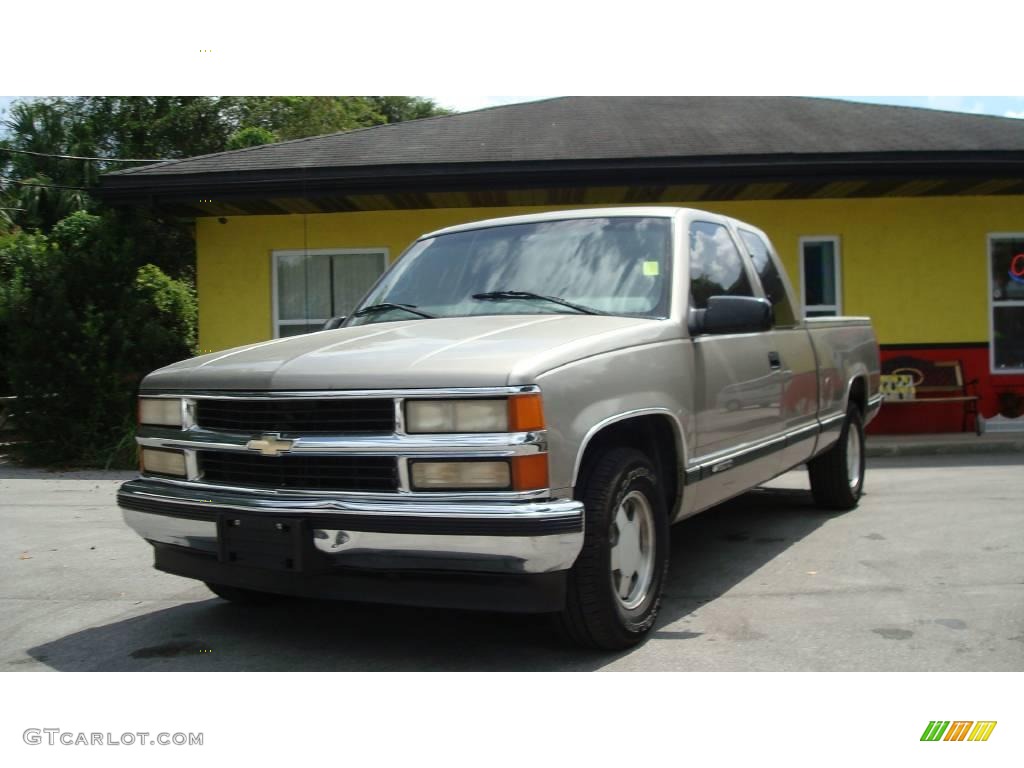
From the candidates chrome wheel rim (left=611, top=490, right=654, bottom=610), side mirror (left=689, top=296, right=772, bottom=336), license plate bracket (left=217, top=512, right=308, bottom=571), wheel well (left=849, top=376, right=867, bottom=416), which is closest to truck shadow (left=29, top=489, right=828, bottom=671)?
chrome wheel rim (left=611, top=490, right=654, bottom=610)

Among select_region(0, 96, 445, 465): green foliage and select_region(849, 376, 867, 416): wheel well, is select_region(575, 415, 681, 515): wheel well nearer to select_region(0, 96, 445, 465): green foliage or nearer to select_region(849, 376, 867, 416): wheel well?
select_region(849, 376, 867, 416): wheel well

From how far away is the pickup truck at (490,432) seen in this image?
3.11m

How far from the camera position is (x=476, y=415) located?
3.13 metres

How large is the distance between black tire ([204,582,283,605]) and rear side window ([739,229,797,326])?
10.6 feet

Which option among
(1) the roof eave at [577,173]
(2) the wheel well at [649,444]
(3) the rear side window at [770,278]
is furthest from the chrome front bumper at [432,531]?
(1) the roof eave at [577,173]

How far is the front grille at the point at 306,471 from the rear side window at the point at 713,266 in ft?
6.28

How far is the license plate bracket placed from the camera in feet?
10.5

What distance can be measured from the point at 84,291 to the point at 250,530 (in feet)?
28.4

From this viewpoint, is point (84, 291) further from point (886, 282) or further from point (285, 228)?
point (886, 282)

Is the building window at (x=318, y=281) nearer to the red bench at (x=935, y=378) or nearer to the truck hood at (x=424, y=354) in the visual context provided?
the red bench at (x=935, y=378)

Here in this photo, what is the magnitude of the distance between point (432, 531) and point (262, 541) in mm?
679

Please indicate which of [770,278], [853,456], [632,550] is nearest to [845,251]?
[853,456]
